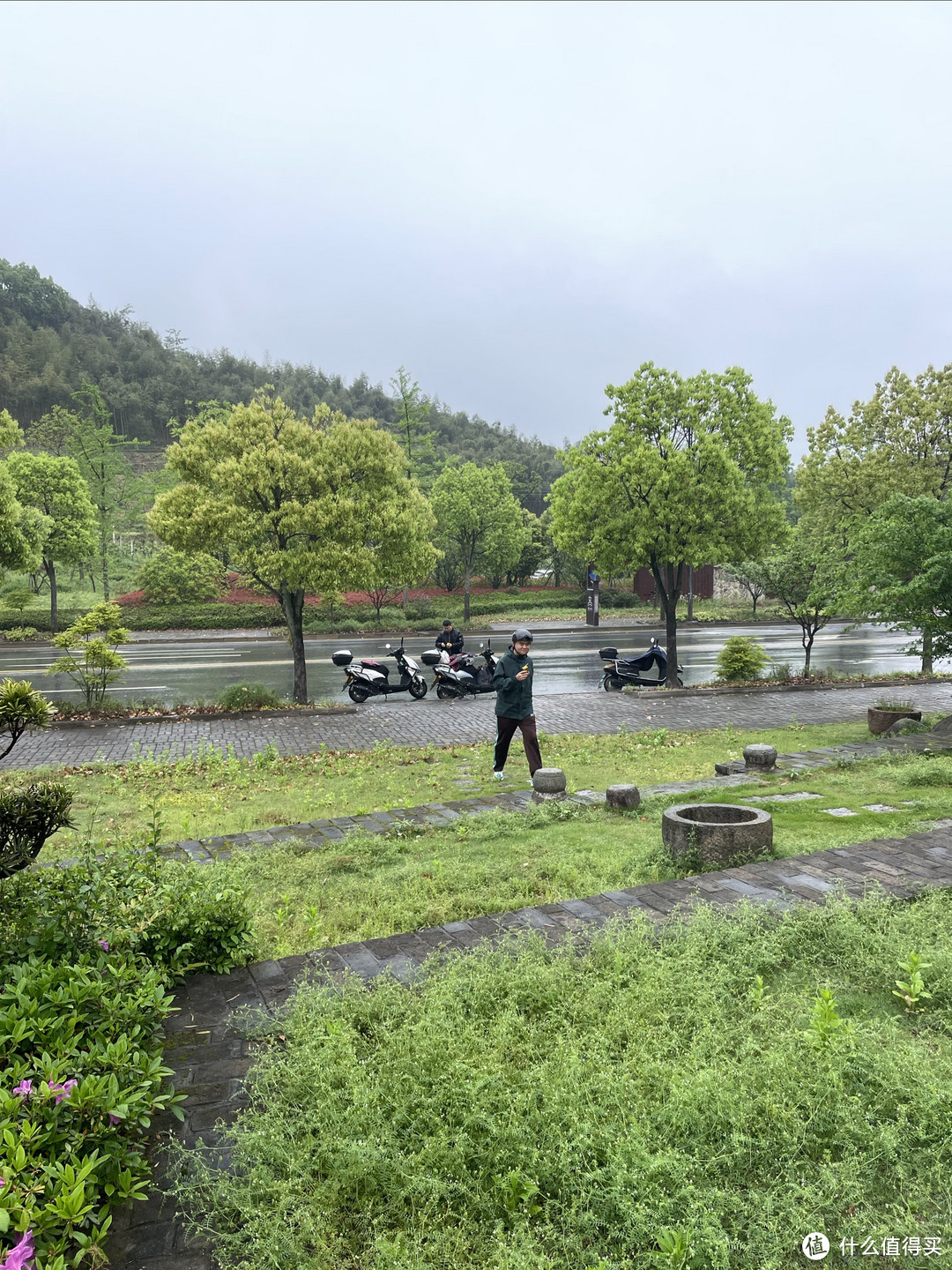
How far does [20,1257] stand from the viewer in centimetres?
175

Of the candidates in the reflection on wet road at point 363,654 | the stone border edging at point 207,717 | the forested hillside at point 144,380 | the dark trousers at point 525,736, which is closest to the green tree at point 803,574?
the reflection on wet road at point 363,654

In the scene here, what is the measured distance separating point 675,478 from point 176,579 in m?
27.5

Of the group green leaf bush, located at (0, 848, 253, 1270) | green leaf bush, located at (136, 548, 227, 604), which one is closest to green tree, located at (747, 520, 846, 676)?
green leaf bush, located at (0, 848, 253, 1270)

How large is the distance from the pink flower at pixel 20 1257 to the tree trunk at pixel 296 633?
521 inches

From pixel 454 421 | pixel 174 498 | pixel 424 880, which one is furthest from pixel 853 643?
pixel 454 421

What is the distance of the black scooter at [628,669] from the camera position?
17.2m

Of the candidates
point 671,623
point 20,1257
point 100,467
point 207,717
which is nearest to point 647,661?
point 671,623

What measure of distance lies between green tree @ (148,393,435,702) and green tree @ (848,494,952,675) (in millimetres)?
8173

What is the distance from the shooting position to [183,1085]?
9.02 ft

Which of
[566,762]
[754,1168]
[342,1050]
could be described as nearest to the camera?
[754,1168]

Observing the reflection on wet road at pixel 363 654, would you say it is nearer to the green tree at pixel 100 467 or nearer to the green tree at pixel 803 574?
the green tree at pixel 803 574

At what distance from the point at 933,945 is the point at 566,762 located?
6.41 meters

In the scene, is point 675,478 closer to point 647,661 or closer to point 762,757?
point 647,661

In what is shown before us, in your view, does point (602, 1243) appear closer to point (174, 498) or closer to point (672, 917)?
point (672, 917)
